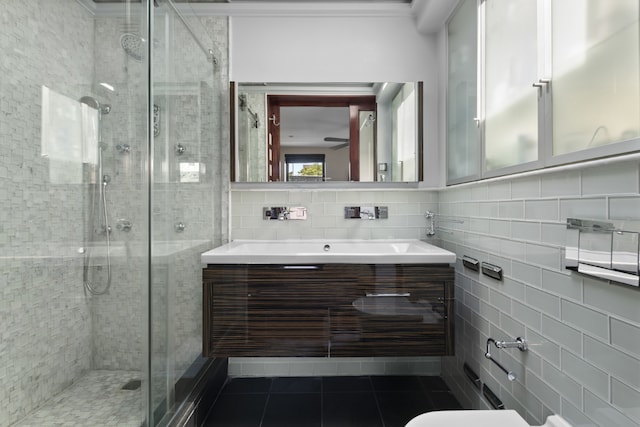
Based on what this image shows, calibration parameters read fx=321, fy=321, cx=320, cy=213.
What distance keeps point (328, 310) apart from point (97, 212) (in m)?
1.32

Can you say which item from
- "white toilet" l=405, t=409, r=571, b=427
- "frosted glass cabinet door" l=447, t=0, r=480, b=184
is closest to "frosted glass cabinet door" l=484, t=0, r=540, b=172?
"frosted glass cabinet door" l=447, t=0, r=480, b=184

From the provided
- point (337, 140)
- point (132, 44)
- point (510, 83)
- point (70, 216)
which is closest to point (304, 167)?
point (337, 140)

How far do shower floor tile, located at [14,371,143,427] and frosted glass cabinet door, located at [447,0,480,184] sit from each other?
1.98 meters

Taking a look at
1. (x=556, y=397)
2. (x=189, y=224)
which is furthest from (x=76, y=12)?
(x=556, y=397)

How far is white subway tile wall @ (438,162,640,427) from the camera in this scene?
0.84 metres

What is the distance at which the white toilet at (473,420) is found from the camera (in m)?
0.99

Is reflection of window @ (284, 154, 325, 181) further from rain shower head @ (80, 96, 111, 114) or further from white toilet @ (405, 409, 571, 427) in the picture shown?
white toilet @ (405, 409, 571, 427)

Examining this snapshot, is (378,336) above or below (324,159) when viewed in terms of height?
below

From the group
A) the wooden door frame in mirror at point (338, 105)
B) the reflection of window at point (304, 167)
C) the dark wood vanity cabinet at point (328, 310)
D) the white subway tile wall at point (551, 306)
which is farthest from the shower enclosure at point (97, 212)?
the white subway tile wall at point (551, 306)

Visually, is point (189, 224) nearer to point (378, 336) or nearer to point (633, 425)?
point (378, 336)

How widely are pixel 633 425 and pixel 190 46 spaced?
2.35 m

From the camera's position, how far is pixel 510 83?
1.40m

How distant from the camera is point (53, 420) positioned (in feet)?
4.85

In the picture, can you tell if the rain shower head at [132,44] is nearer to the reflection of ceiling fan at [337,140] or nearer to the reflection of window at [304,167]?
the reflection of window at [304,167]
